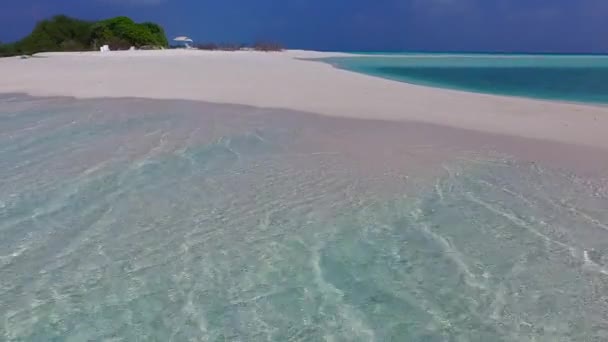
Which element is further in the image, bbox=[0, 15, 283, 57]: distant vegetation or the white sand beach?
bbox=[0, 15, 283, 57]: distant vegetation

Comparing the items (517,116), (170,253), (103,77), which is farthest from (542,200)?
(103,77)

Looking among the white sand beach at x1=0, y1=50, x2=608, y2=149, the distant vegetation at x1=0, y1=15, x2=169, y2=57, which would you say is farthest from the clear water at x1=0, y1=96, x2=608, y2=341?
the distant vegetation at x1=0, y1=15, x2=169, y2=57

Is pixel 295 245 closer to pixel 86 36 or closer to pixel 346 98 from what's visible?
pixel 346 98

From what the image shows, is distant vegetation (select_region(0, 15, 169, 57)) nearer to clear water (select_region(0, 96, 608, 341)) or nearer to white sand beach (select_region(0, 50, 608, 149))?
white sand beach (select_region(0, 50, 608, 149))

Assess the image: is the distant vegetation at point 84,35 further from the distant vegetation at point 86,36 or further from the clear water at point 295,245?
the clear water at point 295,245

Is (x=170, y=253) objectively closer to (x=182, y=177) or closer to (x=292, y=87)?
(x=182, y=177)

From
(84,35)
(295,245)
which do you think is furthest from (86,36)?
(295,245)
